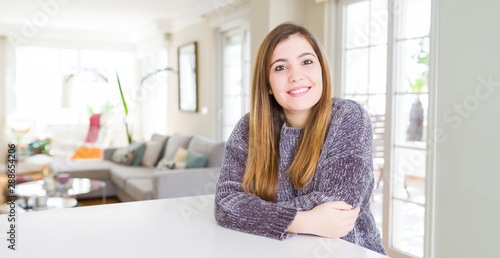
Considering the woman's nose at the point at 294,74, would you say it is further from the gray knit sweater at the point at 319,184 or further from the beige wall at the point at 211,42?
the beige wall at the point at 211,42

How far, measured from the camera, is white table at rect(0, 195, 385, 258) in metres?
0.98

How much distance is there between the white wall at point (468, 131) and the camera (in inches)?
93.9

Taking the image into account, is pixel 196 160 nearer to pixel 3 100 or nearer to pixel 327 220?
pixel 327 220

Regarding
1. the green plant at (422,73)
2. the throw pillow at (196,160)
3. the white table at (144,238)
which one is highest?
the green plant at (422,73)

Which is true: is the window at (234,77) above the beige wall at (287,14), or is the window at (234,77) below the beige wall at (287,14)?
below

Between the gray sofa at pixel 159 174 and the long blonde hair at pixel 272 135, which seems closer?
the long blonde hair at pixel 272 135

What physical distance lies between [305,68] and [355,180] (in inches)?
13.5

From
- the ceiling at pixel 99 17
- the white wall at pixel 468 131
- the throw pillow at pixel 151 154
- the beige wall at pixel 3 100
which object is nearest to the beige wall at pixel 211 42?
the ceiling at pixel 99 17

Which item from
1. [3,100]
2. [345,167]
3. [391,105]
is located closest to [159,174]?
[391,105]

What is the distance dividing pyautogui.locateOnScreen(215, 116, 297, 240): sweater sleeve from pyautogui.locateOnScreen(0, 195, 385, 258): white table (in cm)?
3

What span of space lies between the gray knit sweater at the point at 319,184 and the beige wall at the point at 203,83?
15.1 ft

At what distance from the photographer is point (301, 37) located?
4.42 feet

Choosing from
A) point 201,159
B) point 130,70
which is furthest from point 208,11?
point 130,70

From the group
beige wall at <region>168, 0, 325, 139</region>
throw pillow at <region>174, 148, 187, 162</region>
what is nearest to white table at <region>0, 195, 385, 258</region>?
beige wall at <region>168, 0, 325, 139</region>
